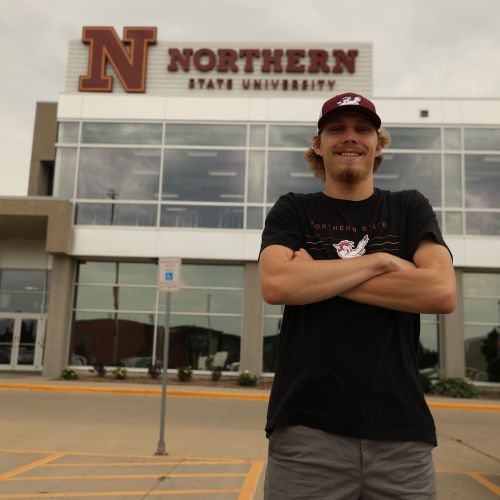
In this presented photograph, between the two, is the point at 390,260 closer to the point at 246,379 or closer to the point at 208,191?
the point at 246,379

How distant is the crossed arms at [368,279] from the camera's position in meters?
2.04

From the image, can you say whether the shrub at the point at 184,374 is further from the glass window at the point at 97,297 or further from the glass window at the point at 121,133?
the glass window at the point at 121,133

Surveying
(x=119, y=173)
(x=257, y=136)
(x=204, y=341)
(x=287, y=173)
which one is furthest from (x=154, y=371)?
(x=257, y=136)

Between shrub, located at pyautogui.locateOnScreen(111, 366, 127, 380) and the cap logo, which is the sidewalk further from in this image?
the cap logo

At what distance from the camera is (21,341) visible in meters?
20.6

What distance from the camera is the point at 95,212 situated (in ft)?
62.4

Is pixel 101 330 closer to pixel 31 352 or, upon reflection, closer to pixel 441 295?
pixel 31 352

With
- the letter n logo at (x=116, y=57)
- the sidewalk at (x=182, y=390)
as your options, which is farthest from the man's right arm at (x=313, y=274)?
the letter n logo at (x=116, y=57)

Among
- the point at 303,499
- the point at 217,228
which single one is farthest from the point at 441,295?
the point at 217,228

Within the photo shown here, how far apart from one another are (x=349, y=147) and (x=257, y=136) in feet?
57.2

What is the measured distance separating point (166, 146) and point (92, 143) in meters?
2.56

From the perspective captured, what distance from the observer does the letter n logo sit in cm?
1989

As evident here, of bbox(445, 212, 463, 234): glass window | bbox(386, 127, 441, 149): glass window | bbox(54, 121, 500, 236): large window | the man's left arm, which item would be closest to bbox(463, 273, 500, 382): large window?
bbox(445, 212, 463, 234): glass window

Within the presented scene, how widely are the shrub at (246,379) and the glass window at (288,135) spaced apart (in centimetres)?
755
